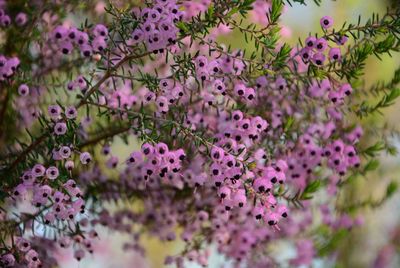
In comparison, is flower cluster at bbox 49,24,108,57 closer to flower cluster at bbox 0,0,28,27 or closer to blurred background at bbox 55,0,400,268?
flower cluster at bbox 0,0,28,27

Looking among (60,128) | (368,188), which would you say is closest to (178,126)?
(60,128)

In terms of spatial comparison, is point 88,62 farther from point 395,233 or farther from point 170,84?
point 395,233

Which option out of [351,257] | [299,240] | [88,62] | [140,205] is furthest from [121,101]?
[351,257]

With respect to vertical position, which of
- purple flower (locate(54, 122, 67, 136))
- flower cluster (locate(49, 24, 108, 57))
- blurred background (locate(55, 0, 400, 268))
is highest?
blurred background (locate(55, 0, 400, 268))

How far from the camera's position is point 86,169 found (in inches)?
147

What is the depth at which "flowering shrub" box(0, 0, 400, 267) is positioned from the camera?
2.88 meters

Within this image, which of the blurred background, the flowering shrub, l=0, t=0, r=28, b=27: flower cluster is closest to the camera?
the flowering shrub

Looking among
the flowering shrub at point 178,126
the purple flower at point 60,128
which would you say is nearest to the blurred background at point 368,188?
the flowering shrub at point 178,126

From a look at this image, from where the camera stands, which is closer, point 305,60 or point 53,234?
point 305,60

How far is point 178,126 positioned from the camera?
289 cm

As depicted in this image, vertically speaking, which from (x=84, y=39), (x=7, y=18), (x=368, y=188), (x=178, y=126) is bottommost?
(x=178, y=126)

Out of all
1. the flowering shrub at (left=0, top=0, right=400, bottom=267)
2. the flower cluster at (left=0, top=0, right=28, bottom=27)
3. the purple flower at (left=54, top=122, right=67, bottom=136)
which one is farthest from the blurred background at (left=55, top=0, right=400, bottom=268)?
the purple flower at (left=54, top=122, right=67, bottom=136)

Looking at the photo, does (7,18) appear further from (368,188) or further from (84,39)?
(368,188)

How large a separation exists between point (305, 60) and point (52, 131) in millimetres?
1115
